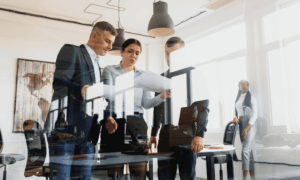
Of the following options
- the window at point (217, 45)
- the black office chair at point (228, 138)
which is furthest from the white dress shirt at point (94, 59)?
the black office chair at point (228, 138)

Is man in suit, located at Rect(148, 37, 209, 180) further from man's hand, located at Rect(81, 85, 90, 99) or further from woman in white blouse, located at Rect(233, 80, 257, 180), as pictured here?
man's hand, located at Rect(81, 85, 90, 99)

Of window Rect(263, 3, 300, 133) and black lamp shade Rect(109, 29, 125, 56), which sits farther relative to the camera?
window Rect(263, 3, 300, 133)

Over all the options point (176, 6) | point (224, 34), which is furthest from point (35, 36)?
point (224, 34)

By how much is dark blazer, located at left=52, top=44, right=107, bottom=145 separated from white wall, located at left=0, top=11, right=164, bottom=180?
0.12 ft

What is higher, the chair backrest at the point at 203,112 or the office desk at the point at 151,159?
the chair backrest at the point at 203,112

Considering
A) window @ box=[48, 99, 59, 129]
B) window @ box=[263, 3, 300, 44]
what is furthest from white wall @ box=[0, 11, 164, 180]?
window @ box=[263, 3, 300, 44]

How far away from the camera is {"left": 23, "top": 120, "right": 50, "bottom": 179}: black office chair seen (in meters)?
0.87

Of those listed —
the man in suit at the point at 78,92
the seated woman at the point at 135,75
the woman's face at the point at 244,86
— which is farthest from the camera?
the woman's face at the point at 244,86

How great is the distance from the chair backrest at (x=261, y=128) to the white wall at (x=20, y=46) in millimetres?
1285

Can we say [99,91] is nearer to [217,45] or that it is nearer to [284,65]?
[217,45]

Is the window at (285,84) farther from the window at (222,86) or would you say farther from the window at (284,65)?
the window at (222,86)

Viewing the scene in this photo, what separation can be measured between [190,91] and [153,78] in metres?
0.27

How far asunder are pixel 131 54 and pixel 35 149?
0.59m

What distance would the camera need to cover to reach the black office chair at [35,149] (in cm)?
87
